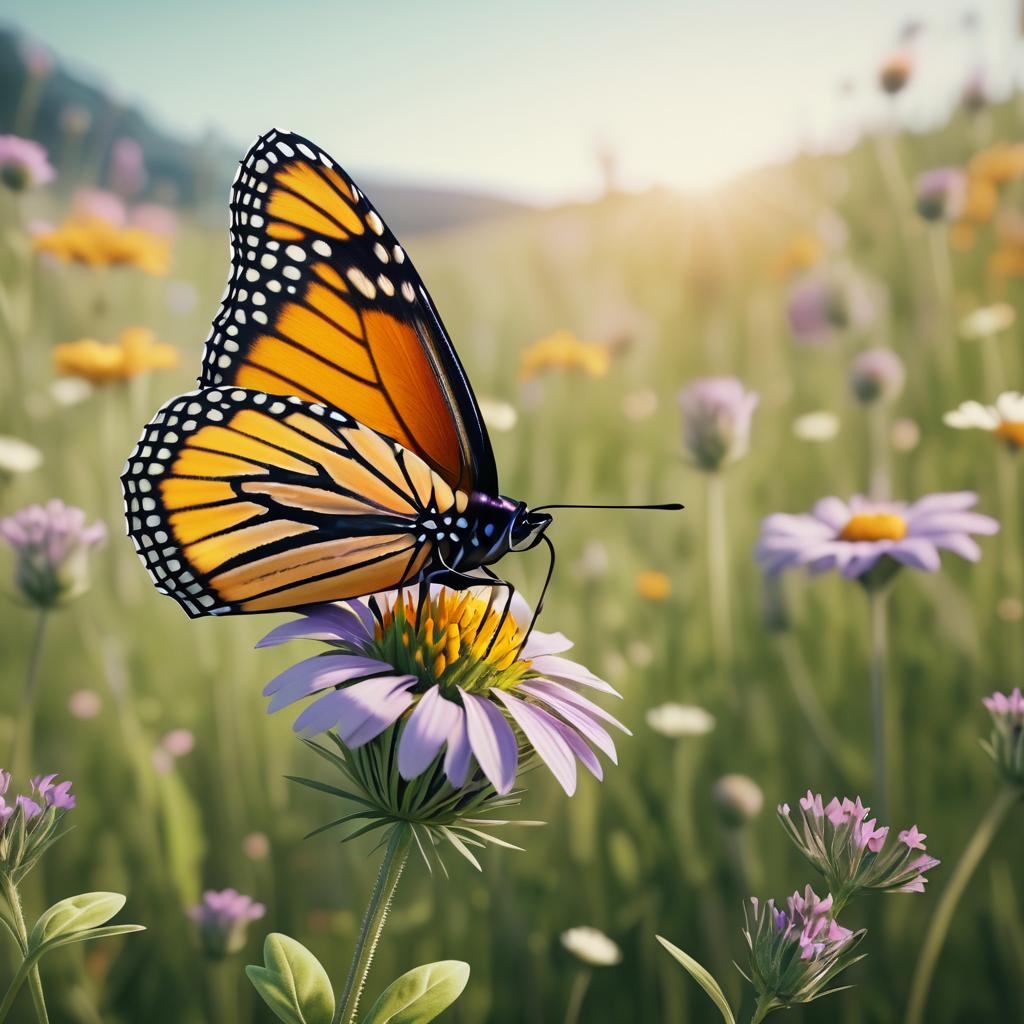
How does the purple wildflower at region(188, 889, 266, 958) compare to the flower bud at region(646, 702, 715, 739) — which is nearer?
the purple wildflower at region(188, 889, 266, 958)

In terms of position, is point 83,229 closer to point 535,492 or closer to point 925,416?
point 535,492

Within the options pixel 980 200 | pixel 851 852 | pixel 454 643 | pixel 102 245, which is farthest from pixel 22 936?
pixel 980 200

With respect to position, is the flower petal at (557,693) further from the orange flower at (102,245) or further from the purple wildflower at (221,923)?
the orange flower at (102,245)

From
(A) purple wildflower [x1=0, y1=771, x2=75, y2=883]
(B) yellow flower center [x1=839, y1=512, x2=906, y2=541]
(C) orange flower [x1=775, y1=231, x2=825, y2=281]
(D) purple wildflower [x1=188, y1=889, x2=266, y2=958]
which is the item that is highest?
(C) orange flower [x1=775, y1=231, x2=825, y2=281]

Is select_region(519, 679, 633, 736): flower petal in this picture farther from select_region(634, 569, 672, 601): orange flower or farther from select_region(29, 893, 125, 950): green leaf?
select_region(634, 569, 672, 601): orange flower

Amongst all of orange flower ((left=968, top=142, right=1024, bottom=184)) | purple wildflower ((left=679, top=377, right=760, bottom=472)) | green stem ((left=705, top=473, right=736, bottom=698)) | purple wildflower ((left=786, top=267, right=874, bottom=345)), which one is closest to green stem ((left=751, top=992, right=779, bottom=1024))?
green stem ((left=705, top=473, right=736, bottom=698))

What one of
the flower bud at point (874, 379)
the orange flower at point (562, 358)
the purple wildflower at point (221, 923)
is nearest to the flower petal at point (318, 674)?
the purple wildflower at point (221, 923)

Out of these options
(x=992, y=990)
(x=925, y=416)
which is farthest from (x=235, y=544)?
(x=925, y=416)
